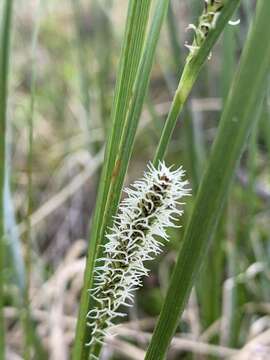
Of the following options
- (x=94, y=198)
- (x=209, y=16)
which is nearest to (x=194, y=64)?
(x=209, y=16)

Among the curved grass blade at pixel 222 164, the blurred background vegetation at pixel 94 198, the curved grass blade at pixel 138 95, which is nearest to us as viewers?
the curved grass blade at pixel 222 164

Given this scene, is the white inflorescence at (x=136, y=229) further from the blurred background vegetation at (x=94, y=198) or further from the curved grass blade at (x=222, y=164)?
the blurred background vegetation at (x=94, y=198)

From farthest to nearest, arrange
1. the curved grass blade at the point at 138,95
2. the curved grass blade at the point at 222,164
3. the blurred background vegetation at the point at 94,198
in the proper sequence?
the blurred background vegetation at the point at 94,198 → the curved grass blade at the point at 138,95 → the curved grass blade at the point at 222,164

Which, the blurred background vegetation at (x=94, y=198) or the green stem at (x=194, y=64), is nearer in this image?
the green stem at (x=194, y=64)

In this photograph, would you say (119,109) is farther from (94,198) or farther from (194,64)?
(94,198)

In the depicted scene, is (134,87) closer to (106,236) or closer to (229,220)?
(106,236)

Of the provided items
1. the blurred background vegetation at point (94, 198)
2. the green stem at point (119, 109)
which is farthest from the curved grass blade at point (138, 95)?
the blurred background vegetation at point (94, 198)

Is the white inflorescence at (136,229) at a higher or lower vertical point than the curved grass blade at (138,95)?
lower

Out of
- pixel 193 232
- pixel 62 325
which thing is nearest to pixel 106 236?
pixel 193 232
